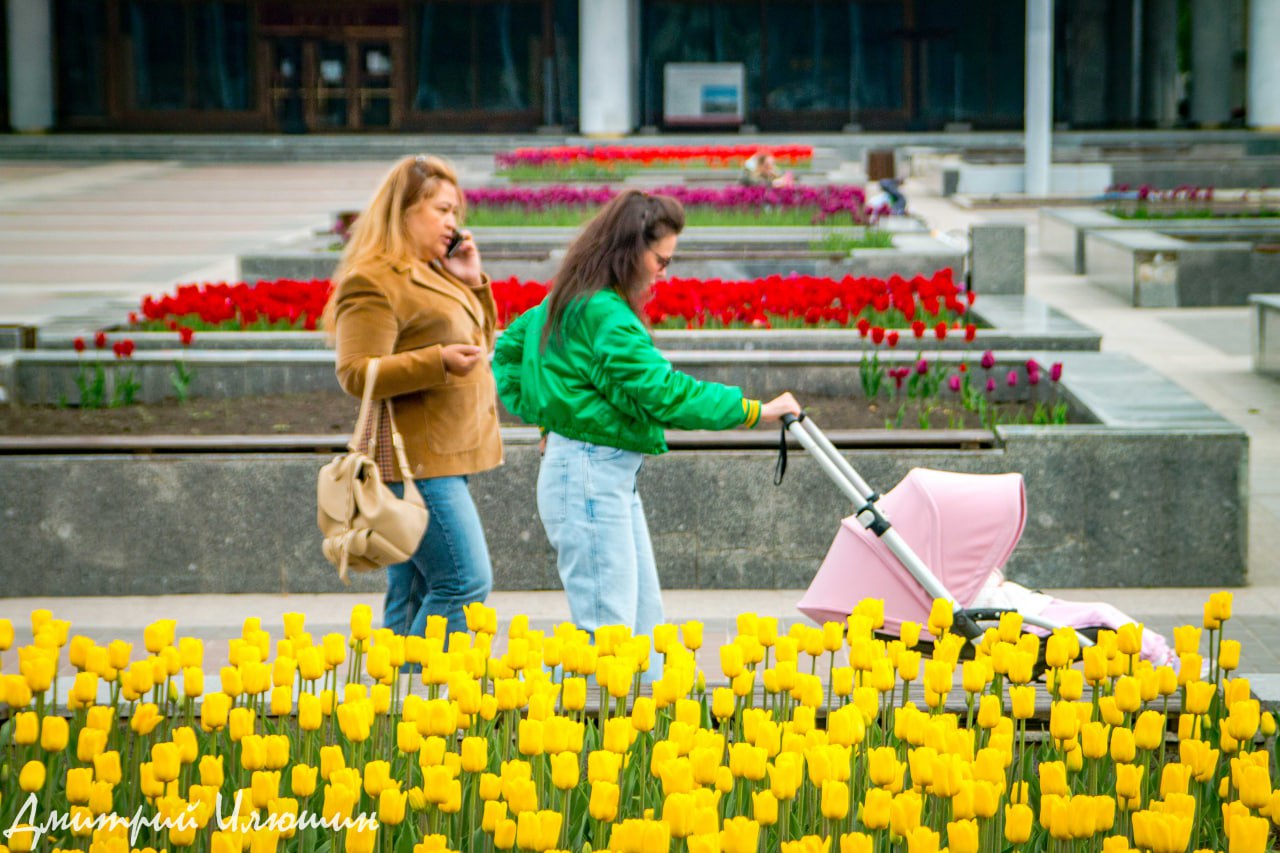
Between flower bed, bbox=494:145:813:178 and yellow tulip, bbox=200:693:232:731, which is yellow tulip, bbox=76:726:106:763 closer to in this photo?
yellow tulip, bbox=200:693:232:731

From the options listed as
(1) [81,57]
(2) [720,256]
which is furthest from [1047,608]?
(1) [81,57]

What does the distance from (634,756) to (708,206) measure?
50.2 ft

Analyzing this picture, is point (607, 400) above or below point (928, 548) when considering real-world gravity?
above

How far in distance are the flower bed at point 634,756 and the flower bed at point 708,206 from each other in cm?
1377

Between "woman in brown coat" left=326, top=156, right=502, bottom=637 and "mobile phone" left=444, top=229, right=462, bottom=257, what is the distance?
43 mm

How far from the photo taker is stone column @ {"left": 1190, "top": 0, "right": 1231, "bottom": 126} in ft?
140

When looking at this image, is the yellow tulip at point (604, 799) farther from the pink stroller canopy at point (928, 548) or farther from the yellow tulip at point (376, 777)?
the pink stroller canopy at point (928, 548)

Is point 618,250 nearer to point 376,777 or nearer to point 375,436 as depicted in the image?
point 375,436

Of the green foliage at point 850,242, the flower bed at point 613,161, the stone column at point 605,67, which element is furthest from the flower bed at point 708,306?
the stone column at point 605,67

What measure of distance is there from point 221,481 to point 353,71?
127 feet

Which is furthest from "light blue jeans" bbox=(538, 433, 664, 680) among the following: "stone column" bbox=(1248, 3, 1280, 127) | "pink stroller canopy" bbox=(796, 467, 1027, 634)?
"stone column" bbox=(1248, 3, 1280, 127)

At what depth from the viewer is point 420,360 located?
4.96 meters

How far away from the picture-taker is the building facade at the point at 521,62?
144ft

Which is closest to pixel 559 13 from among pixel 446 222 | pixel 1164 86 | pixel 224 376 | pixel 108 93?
pixel 108 93
